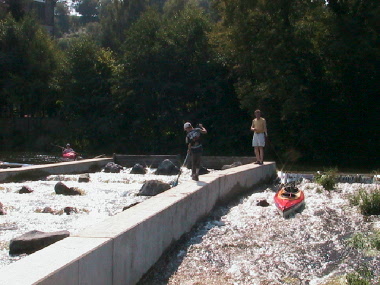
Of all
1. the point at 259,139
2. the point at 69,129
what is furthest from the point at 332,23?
the point at 69,129

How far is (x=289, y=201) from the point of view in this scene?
45.3ft

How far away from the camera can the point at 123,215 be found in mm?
8281

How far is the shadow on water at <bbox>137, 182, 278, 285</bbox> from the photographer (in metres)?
8.00

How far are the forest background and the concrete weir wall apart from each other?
17.1m

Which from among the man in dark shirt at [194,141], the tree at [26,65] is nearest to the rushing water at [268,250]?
the man in dark shirt at [194,141]

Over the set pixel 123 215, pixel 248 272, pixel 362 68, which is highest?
pixel 362 68

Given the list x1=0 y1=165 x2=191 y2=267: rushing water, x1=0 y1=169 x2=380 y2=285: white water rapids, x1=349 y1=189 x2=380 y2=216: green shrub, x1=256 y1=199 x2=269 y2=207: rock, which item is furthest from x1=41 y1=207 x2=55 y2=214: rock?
x1=349 y1=189 x2=380 y2=216: green shrub

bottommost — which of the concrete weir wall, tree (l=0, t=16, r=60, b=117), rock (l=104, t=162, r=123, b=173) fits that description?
rock (l=104, t=162, r=123, b=173)

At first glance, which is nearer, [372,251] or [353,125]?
[372,251]

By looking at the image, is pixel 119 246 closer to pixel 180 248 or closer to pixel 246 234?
pixel 180 248

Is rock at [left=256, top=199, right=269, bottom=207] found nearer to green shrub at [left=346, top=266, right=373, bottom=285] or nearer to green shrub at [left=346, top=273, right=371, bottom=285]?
green shrub at [left=346, top=266, right=373, bottom=285]

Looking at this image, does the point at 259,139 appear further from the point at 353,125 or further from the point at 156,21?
the point at 156,21

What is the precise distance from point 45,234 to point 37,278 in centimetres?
477

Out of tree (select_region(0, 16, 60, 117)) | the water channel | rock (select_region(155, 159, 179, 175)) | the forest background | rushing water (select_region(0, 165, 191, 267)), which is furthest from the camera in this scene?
tree (select_region(0, 16, 60, 117))
